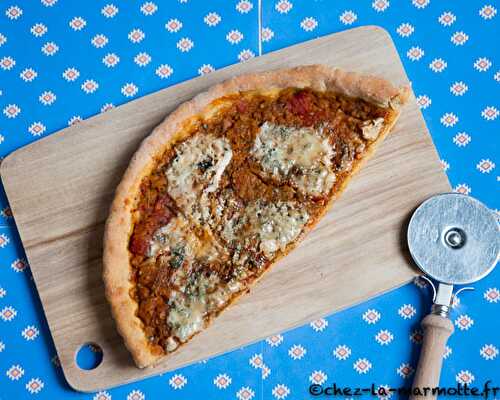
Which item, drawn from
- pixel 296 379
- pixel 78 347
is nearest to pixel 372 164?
pixel 296 379

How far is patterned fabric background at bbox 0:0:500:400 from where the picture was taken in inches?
133

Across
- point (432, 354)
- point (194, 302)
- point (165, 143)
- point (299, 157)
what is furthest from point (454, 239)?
point (165, 143)

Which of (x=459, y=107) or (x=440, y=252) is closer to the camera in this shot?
(x=440, y=252)

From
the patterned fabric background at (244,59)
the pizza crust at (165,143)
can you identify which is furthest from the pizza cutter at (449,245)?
the pizza crust at (165,143)

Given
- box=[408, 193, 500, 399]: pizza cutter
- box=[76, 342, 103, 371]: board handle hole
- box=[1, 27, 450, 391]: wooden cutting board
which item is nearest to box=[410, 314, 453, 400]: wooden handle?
box=[408, 193, 500, 399]: pizza cutter

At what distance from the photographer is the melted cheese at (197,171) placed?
128 inches

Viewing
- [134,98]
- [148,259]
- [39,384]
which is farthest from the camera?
[134,98]

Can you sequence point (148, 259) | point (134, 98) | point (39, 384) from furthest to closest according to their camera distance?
point (134, 98) → point (39, 384) → point (148, 259)

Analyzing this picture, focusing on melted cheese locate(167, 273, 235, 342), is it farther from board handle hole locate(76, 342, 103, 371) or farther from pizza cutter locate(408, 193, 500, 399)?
pizza cutter locate(408, 193, 500, 399)

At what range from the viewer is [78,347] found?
3299mm

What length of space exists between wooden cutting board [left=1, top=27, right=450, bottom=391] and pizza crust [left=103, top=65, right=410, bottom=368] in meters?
0.15

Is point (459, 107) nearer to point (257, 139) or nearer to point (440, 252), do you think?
point (440, 252)

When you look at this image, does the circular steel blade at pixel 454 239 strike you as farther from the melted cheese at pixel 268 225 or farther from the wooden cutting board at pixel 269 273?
the melted cheese at pixel 268 225

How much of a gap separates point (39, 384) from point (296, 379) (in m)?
1.31
